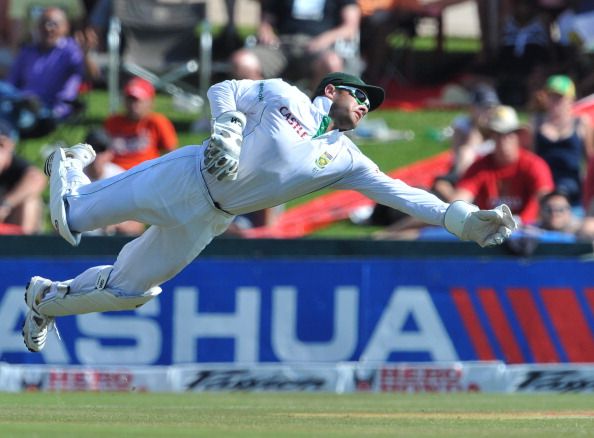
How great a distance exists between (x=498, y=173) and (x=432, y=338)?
182 centimetres

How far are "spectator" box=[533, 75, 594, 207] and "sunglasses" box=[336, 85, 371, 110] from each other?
198 inches

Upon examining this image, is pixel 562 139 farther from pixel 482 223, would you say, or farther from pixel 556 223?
pixel 482 223

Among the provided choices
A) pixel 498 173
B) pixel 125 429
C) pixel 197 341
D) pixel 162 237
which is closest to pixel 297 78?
pixel 498 173

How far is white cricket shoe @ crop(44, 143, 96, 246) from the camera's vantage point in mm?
8055

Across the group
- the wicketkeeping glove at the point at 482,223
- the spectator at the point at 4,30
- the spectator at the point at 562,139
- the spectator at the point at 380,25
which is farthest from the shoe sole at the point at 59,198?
the spectator at the point at 380,25

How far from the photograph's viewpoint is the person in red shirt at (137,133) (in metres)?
13.1

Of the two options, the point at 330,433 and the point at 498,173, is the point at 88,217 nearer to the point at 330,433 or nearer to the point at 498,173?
the point at 330,433

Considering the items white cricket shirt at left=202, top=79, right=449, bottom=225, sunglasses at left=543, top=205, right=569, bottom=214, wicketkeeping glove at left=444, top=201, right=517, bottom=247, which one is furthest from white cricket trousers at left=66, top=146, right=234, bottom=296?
sunglasses at left=543, top=205, right=569, bottom=214

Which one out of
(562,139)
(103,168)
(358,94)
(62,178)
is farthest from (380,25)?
(62,178)

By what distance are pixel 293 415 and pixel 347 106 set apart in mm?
1785

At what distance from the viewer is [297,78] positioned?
48.5 ft

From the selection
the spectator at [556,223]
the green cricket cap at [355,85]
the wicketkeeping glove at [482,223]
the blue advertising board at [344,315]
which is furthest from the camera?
the spectator at [556,223]

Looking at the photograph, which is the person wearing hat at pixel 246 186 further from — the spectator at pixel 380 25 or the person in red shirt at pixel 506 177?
the spectator at pixel 380 25

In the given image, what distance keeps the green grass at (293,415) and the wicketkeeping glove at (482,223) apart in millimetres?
1001
